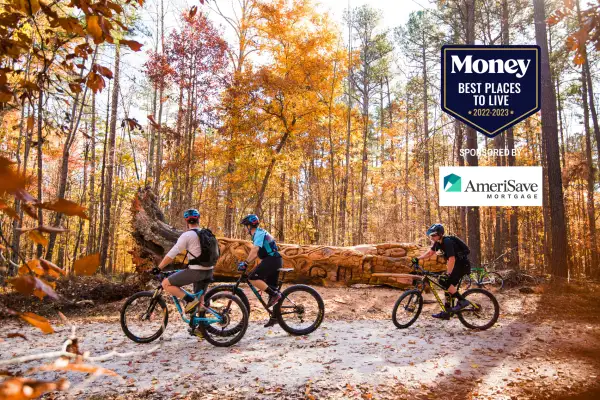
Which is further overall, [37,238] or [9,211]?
[37,238]

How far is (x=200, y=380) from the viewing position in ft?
16.5

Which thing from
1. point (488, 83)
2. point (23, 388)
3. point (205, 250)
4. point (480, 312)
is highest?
point (488, 83)

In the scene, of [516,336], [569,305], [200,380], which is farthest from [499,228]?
[200,380]

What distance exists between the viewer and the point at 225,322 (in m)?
6.58

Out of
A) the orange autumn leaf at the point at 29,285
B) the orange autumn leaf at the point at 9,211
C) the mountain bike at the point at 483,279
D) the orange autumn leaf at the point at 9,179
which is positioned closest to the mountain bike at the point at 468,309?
the mountain bike at the point at 483,279

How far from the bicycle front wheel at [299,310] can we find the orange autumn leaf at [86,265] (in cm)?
605

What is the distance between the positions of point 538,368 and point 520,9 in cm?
1979

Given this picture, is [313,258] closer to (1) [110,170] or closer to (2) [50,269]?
(2) [50,269]

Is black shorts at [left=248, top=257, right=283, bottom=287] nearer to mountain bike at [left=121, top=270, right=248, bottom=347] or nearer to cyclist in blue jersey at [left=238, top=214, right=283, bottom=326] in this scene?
cyclist in blue jersey at [left=238, top=214, right=283, bottom=326]

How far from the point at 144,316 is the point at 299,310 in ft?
8.55

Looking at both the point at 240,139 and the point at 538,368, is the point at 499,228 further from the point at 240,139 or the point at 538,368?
the point at 538,368

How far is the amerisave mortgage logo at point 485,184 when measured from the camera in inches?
482

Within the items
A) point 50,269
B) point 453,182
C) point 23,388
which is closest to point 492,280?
point 453,182

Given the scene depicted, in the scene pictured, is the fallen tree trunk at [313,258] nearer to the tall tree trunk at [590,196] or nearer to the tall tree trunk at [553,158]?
the tall tree trunk at [553,158]
